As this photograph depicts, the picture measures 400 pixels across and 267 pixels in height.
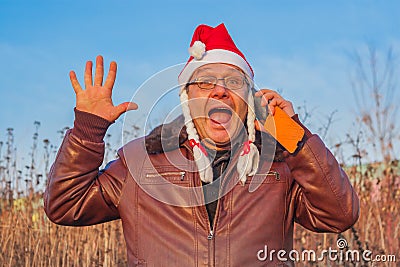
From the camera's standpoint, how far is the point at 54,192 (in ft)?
7.68

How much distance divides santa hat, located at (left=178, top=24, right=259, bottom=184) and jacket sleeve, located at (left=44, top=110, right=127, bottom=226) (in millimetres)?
340

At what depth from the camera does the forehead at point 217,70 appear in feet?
8.79

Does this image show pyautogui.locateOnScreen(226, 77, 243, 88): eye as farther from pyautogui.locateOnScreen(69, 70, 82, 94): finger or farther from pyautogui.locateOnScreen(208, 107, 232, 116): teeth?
pyautogui.locateOnScreen(69, 70, 82, 94): finger

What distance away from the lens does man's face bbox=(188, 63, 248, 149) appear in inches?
98.3

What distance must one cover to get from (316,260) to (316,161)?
2286 mm

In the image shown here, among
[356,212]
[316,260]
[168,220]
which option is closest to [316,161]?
[356,212]

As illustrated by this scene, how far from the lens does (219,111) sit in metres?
2.50

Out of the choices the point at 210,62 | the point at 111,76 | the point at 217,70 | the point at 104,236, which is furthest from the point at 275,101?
the point at 104,236

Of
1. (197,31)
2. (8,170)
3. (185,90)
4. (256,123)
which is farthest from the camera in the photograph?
(8,170)

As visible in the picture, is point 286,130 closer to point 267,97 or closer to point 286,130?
point 286,130

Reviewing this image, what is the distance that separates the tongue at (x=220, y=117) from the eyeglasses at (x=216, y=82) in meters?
0.14

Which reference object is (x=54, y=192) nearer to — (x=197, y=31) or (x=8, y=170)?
(x=197, y=31)

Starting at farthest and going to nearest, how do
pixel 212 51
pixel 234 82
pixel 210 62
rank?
pixel 212 51, pixel 210 62, pixel 234 82

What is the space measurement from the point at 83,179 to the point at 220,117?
629 mm
